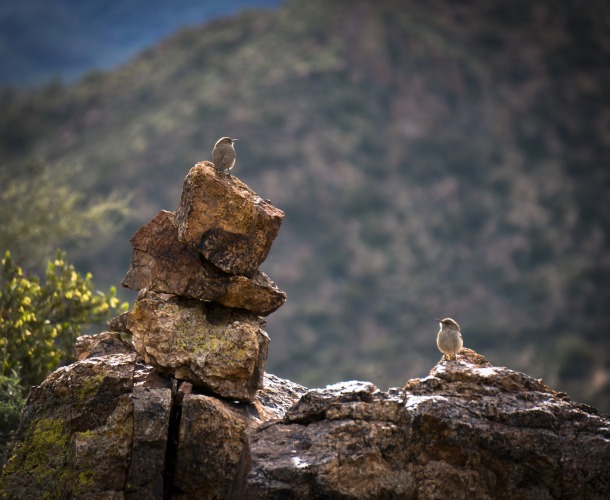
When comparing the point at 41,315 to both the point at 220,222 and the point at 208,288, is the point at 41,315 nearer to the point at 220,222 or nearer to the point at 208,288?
the point at 208,288

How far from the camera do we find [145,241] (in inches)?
634

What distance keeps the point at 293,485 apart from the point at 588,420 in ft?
15.9

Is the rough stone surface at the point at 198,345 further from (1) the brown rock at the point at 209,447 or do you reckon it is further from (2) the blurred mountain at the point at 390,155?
(2) the blurred mountain at the point at 390,155

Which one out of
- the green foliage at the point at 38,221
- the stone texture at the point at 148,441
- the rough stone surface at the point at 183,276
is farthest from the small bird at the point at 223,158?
the green foliage at the point at 38,221

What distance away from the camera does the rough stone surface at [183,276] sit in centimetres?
1523

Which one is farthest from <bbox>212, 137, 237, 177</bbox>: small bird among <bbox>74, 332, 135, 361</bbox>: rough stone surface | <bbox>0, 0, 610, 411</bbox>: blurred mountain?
<bbox>0, 0, 610, 411</bbox>: blurred mountain

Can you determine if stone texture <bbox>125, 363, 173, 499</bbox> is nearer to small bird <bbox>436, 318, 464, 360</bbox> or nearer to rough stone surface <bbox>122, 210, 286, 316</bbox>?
rough stone surface <bbox>122, 210, 286, 316</bbox>

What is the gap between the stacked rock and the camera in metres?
14.6

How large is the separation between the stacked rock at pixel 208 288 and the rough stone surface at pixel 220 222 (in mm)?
18

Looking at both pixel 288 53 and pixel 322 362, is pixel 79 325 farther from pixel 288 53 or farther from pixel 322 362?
pixel 288 53

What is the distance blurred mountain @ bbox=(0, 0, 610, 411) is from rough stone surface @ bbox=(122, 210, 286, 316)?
62.2 metres

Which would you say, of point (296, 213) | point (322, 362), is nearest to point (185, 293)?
point (322, 362)

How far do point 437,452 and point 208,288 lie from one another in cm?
506

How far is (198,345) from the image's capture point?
14641mm
